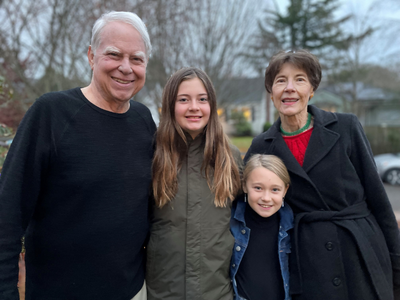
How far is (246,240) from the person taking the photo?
2.12 meters

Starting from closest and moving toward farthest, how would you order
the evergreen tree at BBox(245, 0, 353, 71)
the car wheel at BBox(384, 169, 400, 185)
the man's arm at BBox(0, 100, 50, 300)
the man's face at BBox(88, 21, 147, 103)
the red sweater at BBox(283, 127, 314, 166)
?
the man's arm at BBox(0, 100, 50, 300) < the man's face at BBox(88, 21, 147, 103) < the red sweater at BBox(283, 127, 314, 166) < the car wheel at BBox(384, 169, 400, 185) < the evergreen tree at BBox(245, 0, 353, 71)

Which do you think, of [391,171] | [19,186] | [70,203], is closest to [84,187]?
[70,203]

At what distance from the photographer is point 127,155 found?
6.09ft

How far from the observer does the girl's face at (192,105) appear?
218 cm

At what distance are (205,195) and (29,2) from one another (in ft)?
18.0

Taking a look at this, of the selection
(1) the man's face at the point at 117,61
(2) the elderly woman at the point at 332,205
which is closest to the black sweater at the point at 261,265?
(2) the elderly woman at the point at 332,205

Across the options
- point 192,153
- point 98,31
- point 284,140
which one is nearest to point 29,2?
point 98,31

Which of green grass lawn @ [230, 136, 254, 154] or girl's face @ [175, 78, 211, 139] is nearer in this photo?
girl's face @ [175, 78, 211, 139]

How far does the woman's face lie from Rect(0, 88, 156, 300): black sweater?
119 centimetres

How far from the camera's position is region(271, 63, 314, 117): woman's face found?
7.13 feet

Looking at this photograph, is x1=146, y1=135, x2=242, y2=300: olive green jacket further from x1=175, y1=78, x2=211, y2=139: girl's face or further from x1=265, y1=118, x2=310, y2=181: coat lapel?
x1=265, y1=118, x2=310, y2=181: coat lapel

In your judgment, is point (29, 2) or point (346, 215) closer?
point (346, 215)

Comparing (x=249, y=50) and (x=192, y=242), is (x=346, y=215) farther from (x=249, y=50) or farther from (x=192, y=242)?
(x=249, y=50)

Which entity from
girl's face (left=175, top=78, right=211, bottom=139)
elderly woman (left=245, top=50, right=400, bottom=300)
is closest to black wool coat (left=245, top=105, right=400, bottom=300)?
elderly woman (left=245, top=50, right=400, bottom=300)
